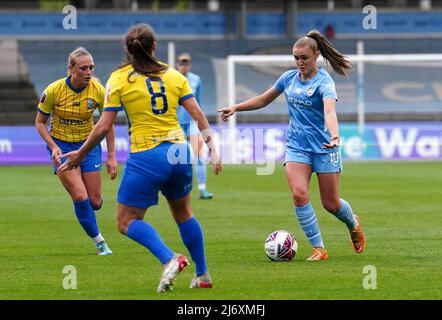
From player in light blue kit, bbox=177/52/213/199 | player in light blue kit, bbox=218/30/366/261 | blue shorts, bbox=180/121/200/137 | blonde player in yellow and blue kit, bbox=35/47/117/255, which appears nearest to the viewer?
player in light blue kit, bbox=218/30/366/261

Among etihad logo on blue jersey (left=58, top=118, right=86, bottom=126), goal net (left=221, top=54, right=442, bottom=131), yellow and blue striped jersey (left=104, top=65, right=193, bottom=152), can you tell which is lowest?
goal net (left=221, top=54, right=442, bottom=131)

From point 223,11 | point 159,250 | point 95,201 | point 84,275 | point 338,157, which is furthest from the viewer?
point 223,11

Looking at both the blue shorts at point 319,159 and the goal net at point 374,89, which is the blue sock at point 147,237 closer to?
the blue shorts at point 319,159

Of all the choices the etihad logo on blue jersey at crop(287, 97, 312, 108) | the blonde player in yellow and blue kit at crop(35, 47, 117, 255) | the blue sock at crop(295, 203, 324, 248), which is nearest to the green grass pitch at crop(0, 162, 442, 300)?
the blue sock at crop(295, 203, 324, 248)

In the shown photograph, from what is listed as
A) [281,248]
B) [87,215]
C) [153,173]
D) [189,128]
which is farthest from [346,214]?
[189,128]

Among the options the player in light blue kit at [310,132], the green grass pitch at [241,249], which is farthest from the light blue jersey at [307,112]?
the green grass pitch at [241,249]

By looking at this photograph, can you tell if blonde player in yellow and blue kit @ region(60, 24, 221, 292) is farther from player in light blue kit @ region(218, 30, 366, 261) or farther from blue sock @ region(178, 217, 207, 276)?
player in light blue kit @ region(218, 30, 366, 261)

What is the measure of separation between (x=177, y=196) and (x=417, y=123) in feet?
80.7

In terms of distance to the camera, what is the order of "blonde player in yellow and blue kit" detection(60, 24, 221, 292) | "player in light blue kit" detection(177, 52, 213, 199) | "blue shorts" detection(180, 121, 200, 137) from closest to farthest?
1. "blonde player in yellow and blue kit" detection(60, 24, 221, 292)
2. "player in light blue kit" detection(177, 52, 213, 199)
3. "blue shorts" detection(180, 121, 200, 137)

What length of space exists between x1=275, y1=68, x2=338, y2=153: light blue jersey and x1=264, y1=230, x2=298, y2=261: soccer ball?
91 cm

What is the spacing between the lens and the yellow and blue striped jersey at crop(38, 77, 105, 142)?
35.9 ft

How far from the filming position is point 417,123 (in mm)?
31641
